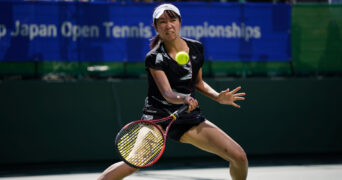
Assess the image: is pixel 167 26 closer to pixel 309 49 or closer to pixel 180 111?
pixel 180 111

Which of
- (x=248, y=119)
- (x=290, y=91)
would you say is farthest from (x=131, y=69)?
(x=290, y=91)

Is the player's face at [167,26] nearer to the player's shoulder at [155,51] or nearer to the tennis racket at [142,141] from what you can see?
the player's shoulder at [155,51]

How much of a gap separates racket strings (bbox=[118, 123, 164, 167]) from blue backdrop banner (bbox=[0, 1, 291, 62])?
404cm

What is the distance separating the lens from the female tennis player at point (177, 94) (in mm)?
3533

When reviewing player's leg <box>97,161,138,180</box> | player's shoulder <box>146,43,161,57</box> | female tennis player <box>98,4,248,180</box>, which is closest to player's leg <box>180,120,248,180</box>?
female tennis player <box>98,4,248,180</box>

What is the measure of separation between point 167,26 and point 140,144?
0.97m

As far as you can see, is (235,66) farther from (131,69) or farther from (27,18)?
(27,18)

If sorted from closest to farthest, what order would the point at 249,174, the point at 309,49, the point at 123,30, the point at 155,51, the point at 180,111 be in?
the point at 180,111 < the point at 155,51 < the point at 249,174 < the point at 123,30 < the point at 309,49

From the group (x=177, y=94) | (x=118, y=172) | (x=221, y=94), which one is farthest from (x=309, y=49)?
(x=118, y=172)

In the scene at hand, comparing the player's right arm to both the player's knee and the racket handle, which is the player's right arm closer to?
the racket handle

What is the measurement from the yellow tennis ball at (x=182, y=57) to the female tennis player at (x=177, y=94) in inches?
6.1

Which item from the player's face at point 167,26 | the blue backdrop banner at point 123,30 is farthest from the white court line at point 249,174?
the player's face at point 167,26

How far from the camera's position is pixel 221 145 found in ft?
11.7

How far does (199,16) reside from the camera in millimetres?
7539
